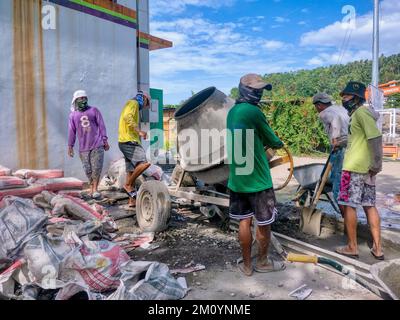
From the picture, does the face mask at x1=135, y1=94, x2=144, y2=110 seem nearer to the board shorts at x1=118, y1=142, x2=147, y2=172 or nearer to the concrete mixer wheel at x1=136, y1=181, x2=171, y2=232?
the board shorts at x1=118, y1=142, x2=147, y2=172

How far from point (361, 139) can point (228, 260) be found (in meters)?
1.87

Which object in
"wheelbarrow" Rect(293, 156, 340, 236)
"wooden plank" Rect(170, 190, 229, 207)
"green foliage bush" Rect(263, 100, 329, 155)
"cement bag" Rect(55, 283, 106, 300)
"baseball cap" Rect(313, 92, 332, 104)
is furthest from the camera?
"green foliage bush" Rect(263, 100, 329, 155)

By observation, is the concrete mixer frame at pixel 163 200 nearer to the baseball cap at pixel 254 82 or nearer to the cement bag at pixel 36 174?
the baseball cap at pixel 254 82

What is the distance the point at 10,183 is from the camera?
478 cm

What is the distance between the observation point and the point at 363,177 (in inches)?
148

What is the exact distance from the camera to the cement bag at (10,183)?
4.68 metres

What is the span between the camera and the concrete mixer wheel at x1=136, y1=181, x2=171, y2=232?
446 centimetres

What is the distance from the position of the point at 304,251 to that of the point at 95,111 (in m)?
4.14

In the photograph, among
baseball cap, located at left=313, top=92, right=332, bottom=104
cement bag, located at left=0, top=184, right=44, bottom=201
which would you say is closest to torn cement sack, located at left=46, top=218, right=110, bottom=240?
cement bag, located at left=0, top=184, right=44, bottom=201

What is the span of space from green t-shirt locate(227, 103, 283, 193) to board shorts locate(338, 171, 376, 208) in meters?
0.97

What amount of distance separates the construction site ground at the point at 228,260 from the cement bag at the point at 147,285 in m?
0.18

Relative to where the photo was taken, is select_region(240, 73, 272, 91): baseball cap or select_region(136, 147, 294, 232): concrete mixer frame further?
select_region(136, 147, 294, 232): concrete mixer frame

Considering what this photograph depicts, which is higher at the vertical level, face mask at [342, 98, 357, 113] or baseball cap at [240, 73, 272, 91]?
baseball cap at [240, 73, 272, 91]
